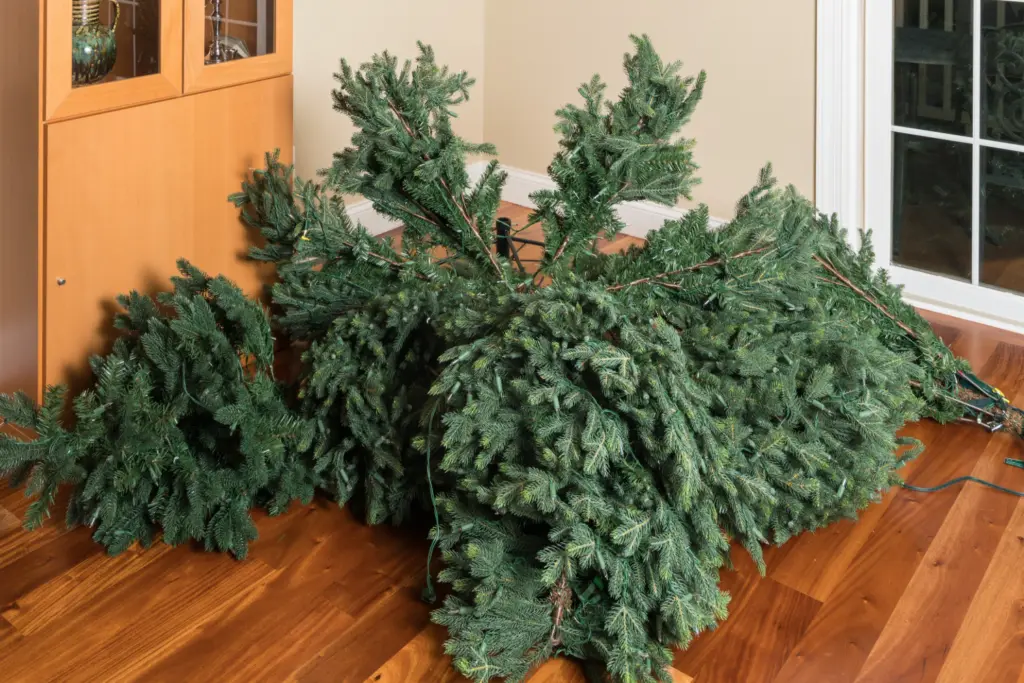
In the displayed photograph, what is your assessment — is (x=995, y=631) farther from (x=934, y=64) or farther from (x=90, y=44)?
(x=90, y=44)

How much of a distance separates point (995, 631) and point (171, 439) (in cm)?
143

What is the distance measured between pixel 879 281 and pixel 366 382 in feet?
3.91

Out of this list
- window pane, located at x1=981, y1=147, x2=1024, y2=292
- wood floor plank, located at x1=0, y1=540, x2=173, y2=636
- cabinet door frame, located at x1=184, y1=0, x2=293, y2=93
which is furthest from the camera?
window pane, located at x1=981, y1=147, x2=1024, y2=292

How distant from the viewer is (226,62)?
2.15 m

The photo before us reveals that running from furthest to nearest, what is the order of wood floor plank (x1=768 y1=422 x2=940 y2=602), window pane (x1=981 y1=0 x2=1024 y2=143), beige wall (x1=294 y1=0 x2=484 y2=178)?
→ beige wall (x1=294 y1=0 x2=484 y2=178), window pane (x1=981 y1=0 x2=1024 y2=143), wood floor plank (x1=768 y1=422 x2=940 y2=602)

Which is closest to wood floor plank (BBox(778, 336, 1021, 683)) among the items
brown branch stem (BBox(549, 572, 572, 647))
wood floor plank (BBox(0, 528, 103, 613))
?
brown branch stem (BBox(549, 572, 572, 647))

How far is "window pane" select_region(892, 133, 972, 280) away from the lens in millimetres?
2916

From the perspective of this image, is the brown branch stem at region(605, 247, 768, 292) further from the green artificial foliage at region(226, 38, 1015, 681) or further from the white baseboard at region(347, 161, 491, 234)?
the white baseboard at region(347, 161, 491, 234)

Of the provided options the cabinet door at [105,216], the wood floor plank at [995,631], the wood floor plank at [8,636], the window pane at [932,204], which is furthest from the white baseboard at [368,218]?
the wood floor plank at [995,631]

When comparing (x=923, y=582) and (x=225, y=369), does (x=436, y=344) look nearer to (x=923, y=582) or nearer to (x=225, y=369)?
(x=225, y=369)

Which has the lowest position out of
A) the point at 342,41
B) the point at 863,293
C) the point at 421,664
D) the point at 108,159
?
the point at 421,664

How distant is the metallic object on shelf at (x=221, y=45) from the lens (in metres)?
2.08

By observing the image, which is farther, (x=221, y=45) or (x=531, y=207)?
(x=531, y=207)

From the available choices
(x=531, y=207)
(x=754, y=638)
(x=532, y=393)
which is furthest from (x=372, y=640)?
(x=531, y=207)
